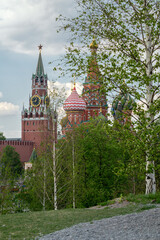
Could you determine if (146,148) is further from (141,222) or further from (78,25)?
(78,25)

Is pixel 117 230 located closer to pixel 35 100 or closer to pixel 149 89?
pixel 149 89

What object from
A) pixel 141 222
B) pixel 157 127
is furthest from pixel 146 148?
pixel 141 222

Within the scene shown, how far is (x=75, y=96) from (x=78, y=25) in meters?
38.9

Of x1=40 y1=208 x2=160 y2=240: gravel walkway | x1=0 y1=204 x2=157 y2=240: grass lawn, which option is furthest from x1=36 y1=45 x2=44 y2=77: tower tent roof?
x1=40 y1=208 x2=160 y2=240: gravel walkway

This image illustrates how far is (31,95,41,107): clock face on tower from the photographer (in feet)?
311

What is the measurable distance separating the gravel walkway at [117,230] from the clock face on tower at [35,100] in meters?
87.8

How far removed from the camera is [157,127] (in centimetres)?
873

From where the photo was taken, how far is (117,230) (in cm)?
704

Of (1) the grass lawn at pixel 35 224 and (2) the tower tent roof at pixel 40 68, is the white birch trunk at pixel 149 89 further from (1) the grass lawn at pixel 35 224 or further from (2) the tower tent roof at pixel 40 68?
(2) the tower tent roof at pixel 40 68

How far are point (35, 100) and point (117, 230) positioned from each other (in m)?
89.8

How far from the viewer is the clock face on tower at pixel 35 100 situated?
311 ft

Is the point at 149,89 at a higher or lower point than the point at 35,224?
higher

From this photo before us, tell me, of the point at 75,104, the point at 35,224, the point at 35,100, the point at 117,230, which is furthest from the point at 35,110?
the point at 117,230

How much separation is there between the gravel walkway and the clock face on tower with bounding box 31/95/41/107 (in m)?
87.8
